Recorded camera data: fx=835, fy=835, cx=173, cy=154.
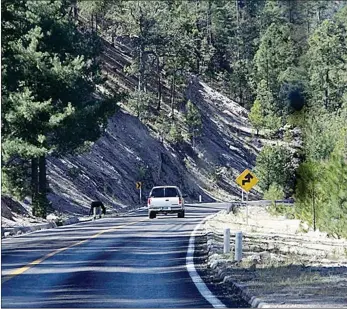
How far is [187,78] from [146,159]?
90.2 feet

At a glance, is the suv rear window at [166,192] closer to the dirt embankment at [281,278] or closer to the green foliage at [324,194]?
the green foliage at [324,194]

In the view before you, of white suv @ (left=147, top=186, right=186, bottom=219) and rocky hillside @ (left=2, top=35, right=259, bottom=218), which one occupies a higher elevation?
white suv @ (left=147, top=186, right=186, bottom=219)

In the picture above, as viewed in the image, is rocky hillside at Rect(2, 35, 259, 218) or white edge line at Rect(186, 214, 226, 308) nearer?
white edge line at Rect(186, 214, 226, 308)

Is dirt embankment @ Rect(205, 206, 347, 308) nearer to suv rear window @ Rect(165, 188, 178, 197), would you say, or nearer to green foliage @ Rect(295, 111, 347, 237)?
green foliage @ Rect(295, 111, 347, 237)

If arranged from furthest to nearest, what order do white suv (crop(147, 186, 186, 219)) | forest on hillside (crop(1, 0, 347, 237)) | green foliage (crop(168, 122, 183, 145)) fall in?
green foliage (crop(168, 122, 183, 145))
white suv (crop(147, 186, 186, 219))
forest on hillside (crop(1, 0, 347, 237))

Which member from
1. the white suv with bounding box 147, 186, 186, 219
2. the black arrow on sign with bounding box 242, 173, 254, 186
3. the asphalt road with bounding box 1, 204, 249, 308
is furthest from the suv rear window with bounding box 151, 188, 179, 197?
the asphalt road with bounding box 1, 204, 249, 308

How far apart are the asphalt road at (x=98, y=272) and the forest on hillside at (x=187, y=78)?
13.0 metres

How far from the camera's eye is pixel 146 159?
8162cm

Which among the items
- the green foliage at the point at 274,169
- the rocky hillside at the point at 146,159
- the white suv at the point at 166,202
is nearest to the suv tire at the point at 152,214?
the white suv at the point at 166,202

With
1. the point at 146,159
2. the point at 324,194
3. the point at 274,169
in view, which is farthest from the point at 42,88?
the point at 146,159

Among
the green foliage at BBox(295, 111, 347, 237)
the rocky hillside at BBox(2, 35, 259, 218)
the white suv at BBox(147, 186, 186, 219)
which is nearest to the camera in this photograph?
the green foliage at BBox(295, 111, 347, 237)

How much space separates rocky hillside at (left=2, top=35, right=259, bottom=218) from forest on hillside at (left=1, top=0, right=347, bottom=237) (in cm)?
242

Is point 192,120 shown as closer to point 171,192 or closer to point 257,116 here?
point 257,116

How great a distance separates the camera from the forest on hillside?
40.0 meters
